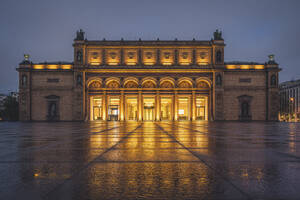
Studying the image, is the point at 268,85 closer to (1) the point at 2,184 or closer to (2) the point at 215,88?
(2) the point at 215,88

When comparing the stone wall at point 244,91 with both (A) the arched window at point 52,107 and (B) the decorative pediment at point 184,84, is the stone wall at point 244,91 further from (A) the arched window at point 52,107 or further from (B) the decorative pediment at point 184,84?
(A) the arched window at point 52,107

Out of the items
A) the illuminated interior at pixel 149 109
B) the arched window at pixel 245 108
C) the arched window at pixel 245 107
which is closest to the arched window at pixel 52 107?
the illuminated interior at pixel 149 109

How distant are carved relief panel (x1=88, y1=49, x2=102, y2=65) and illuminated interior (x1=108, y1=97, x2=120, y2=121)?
25.7 ft

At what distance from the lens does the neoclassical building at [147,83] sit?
4331cm

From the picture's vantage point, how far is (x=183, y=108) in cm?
4509

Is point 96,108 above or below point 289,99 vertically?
below

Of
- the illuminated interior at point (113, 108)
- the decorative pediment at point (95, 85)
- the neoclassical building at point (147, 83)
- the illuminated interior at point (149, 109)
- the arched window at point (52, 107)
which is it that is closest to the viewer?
→ the neoclassical building at point (147, 83)

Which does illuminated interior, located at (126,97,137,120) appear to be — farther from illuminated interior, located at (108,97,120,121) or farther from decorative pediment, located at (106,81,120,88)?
decorative pediment, located at (106,81,120,88)

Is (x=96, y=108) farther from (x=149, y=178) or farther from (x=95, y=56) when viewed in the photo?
(x=149, y=178)

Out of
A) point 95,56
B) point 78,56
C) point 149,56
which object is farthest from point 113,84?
point 149,56

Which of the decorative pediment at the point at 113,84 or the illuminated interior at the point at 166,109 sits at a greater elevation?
the decorative pediment at the point at 113,84

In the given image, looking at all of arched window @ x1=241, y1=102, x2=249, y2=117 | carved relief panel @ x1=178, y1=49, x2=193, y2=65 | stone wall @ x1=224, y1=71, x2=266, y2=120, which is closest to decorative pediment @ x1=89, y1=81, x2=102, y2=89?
carved relief panel @ x1=178, y1=49, x2=193, y2=65

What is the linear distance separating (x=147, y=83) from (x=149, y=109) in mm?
5241

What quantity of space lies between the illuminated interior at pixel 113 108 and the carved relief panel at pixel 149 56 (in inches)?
376
